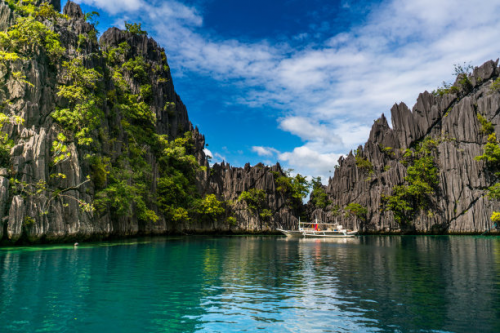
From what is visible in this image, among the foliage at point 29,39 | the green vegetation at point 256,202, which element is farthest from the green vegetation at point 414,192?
the foliage at point 29,39

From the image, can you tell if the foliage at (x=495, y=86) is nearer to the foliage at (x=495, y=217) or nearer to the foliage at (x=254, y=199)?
the foliage at (x=495, y=217)

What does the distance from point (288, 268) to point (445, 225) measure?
77341 millimetres

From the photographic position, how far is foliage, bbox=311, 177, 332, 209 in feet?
344

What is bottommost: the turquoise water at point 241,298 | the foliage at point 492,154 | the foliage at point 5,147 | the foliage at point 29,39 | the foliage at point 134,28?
the turquoise water at point 241,298

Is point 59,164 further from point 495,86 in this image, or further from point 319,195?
point 495,86

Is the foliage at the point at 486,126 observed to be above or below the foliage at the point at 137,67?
below

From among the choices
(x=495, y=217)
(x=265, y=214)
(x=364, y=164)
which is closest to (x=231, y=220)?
(x=265, y=214)

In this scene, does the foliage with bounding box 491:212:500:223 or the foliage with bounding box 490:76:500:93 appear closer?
the foliage with bounding box 491:212:500:223

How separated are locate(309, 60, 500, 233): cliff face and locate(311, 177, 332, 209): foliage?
241 cm

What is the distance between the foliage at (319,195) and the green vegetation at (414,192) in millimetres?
20018

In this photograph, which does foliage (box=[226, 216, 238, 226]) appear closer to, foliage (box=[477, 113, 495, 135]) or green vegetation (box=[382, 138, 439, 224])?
green vegetation (box=[382, 138, 439, 224])

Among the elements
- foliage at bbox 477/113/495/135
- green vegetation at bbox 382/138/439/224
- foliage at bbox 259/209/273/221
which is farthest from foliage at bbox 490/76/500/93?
foliage at bbox 259/209/273/221

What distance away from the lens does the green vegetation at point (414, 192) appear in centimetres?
8562

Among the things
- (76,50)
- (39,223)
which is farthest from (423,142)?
(39,223)
